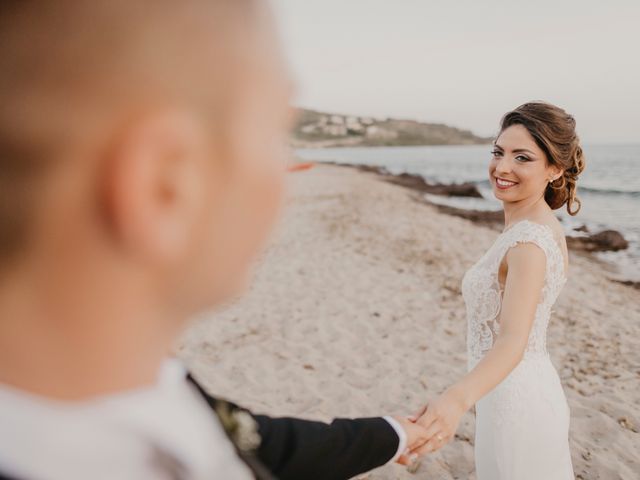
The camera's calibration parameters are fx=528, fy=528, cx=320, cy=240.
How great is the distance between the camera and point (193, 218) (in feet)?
1.59

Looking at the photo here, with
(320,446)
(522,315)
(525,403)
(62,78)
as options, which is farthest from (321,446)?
(525,403)

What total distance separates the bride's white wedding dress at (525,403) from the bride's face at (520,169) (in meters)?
0.29

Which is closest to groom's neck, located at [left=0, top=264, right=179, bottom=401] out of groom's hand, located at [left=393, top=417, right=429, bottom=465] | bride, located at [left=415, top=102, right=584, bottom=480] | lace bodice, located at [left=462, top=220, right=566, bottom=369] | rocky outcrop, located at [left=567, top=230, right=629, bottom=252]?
groom's hand, located at [left=393, top=417, right=429, bottom=465]

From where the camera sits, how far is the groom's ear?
429 mm

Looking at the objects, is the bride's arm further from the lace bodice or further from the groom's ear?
the groom's ear

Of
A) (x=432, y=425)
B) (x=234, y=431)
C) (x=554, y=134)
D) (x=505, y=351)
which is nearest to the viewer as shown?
(x=234, y=431)

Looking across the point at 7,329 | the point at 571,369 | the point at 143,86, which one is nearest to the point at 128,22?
the point at 143,86

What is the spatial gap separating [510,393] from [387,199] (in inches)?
650

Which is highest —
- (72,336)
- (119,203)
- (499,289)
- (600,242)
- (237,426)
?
(119,203)

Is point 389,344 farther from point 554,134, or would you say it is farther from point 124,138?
point 124,138

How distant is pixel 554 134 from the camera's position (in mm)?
2693

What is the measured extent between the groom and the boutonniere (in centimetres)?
24

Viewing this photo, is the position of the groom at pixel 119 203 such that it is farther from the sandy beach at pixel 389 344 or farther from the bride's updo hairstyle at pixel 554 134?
the bride's updo hairstyle at pixel 554 134

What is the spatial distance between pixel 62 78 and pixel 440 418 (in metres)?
1.71
